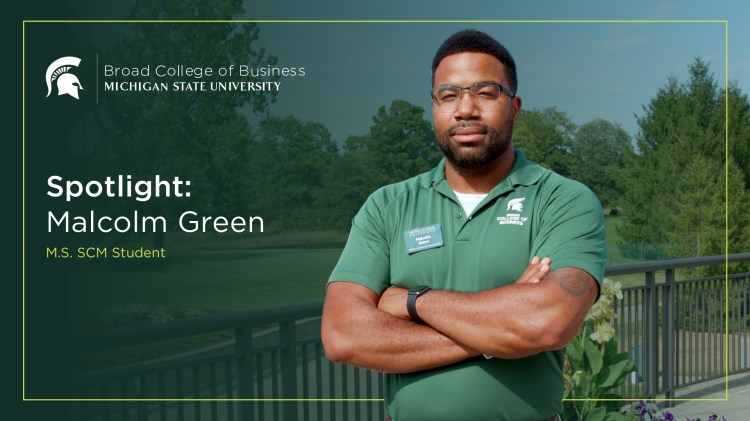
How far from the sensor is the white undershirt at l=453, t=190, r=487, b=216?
220 centimetres

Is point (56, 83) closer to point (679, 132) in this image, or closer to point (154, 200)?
point (154, 200)

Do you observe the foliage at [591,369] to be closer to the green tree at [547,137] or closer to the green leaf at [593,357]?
the green leaf at [593,357]

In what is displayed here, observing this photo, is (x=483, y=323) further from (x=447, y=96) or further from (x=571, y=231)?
(x=447, y=96)

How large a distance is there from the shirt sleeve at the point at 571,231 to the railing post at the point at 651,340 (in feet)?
14.1

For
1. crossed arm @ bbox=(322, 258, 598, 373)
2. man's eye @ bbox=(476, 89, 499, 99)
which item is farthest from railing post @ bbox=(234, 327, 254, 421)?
man's eye @ bbox=(476, 89, 499, 99)

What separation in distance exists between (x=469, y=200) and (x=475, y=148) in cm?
15

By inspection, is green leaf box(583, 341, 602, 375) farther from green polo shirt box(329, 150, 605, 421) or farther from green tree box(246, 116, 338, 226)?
green tree box(246, 116, 338, 226)

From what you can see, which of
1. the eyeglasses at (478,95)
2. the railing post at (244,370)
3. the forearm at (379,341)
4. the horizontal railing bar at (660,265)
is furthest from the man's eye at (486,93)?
the horizontal railing bar at (660,265)

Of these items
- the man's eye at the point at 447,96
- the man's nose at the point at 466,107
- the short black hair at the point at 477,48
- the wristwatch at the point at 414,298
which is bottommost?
the wristwatch at the point at 414,298

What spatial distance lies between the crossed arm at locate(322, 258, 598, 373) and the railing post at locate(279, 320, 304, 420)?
1525mm

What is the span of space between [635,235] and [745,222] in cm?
1015

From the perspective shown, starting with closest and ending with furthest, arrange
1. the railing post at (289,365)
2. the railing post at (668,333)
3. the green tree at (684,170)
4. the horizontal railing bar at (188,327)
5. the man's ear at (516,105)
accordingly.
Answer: the man's ear at (516,105) → the horizontal railing bar at (188,327) → the railing post at (289,365) → the railing post at (668,333) → the green tree at (684,170)

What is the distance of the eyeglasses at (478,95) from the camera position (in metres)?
2.17

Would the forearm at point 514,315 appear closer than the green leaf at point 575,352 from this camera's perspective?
Yes
